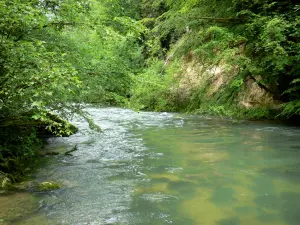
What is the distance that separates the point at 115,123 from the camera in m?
14.5

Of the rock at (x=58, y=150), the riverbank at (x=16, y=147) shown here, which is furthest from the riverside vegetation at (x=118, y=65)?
the rock at (x=58, y=150)

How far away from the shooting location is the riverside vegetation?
5.01 metres

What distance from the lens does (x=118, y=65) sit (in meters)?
7.64

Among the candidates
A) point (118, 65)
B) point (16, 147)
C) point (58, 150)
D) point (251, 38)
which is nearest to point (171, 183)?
point (118, 65)

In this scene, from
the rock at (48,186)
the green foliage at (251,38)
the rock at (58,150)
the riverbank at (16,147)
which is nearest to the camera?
the rock at (48,186)

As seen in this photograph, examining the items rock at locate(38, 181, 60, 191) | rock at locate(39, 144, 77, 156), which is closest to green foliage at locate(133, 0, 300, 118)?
A: rock at locate(39, 144, 77, 156)

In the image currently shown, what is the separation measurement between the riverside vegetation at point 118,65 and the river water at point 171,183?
44.4 inches

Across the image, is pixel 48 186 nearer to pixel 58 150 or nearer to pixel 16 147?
pixel 16 147

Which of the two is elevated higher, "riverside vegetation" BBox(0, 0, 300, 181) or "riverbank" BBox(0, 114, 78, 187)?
"riverside vegetation" BBox(0, 0, 300, 181)

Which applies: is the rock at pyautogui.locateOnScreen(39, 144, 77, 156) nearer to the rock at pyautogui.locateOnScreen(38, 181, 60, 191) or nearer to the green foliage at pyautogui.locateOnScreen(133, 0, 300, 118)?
the rock at pyautogui.locateOnScreen(38, 181, 60, 191)

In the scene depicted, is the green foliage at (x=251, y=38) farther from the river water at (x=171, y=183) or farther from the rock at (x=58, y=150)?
the rock at (x=58, y=150)

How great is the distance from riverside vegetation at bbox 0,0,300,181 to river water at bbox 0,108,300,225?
113 cm

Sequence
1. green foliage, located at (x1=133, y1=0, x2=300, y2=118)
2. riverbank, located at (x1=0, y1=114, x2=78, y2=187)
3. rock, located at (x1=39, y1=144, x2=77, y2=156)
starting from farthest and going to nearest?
1. green foliage, located at (x1=133, y1=0, x2=300, y2=118)
2. rock, located at (x1=39, y1=144, x2=77, y2=156)
3. riverbank, located at (x1=0, y1=114, x2=78, y2=187)

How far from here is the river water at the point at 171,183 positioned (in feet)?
14.9
